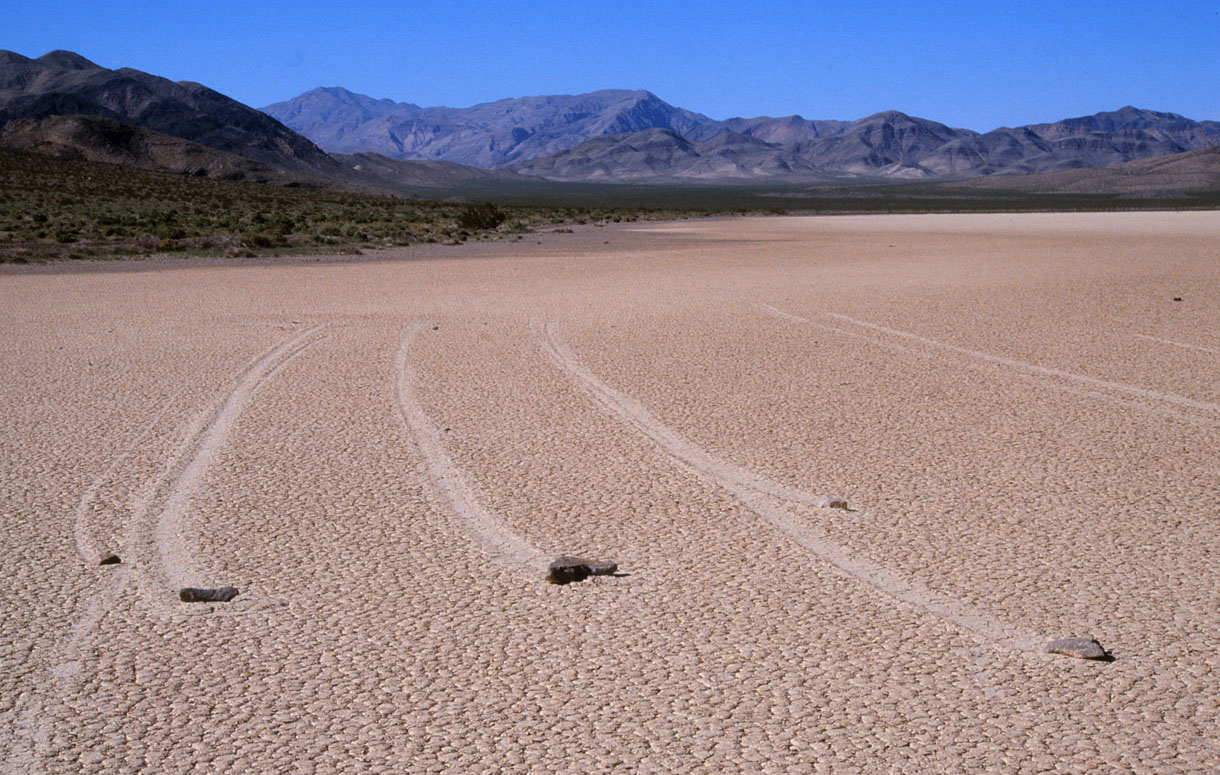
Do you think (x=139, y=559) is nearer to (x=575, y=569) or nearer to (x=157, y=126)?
(x=575, y=569)

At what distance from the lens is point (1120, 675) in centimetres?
433

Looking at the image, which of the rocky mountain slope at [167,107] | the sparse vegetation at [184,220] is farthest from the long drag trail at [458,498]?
the rocky mountain slope at [167,107]

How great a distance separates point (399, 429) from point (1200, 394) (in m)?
6.34

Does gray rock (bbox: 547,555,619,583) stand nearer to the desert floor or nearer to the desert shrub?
the desert floor

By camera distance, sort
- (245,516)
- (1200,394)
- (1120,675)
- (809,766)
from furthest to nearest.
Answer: (1200,394)
(245,516)
(1120,675)
(809,766)

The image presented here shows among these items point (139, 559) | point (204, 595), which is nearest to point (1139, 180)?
point (139, 559)

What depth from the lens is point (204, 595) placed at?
5.09m

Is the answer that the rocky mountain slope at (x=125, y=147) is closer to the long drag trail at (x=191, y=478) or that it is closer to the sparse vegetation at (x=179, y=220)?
the sparse vegetation at (x=179, y=220)

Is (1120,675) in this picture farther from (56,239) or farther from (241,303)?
(56,239)

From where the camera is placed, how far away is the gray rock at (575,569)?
17.6ft

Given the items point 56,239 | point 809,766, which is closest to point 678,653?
point 809,766

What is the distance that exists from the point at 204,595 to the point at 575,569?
1561 mm

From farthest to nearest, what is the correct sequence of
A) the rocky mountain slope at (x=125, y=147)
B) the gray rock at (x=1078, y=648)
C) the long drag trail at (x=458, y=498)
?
1. the rocky mountain slope at (x=125, y=147)
2. the long drag trail at (x=458, y=498)
3. the gray rock at (x=1078, y=648)

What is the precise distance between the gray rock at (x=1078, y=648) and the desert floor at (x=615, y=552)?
38 mm
